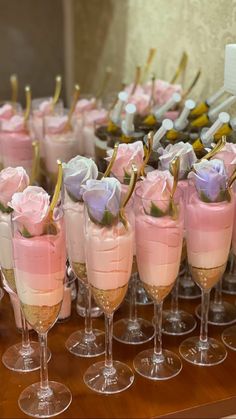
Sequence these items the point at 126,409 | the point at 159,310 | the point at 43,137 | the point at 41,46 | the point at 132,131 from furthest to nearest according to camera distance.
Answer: the point at 41,46, the point at 43,137, the point at 132,131, the point at 159,310, the point at 126,409

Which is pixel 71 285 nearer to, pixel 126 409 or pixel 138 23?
pixel 126 409

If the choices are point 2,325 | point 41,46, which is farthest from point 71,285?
point 41,46

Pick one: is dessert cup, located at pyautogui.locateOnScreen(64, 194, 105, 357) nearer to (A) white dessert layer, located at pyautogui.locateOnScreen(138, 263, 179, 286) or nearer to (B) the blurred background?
(A) white dessert layer, located at pyautogui.locateOnScreen(138, 263, 179, 286)

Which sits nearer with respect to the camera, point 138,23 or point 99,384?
point 99,384

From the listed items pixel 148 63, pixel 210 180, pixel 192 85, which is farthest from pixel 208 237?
pixel 148 63

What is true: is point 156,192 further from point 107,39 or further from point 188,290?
point 107,39

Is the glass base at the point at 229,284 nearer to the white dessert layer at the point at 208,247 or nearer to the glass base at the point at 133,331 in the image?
the glass base at the point at 133,331

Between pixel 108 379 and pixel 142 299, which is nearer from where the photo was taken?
pixel 108 379
